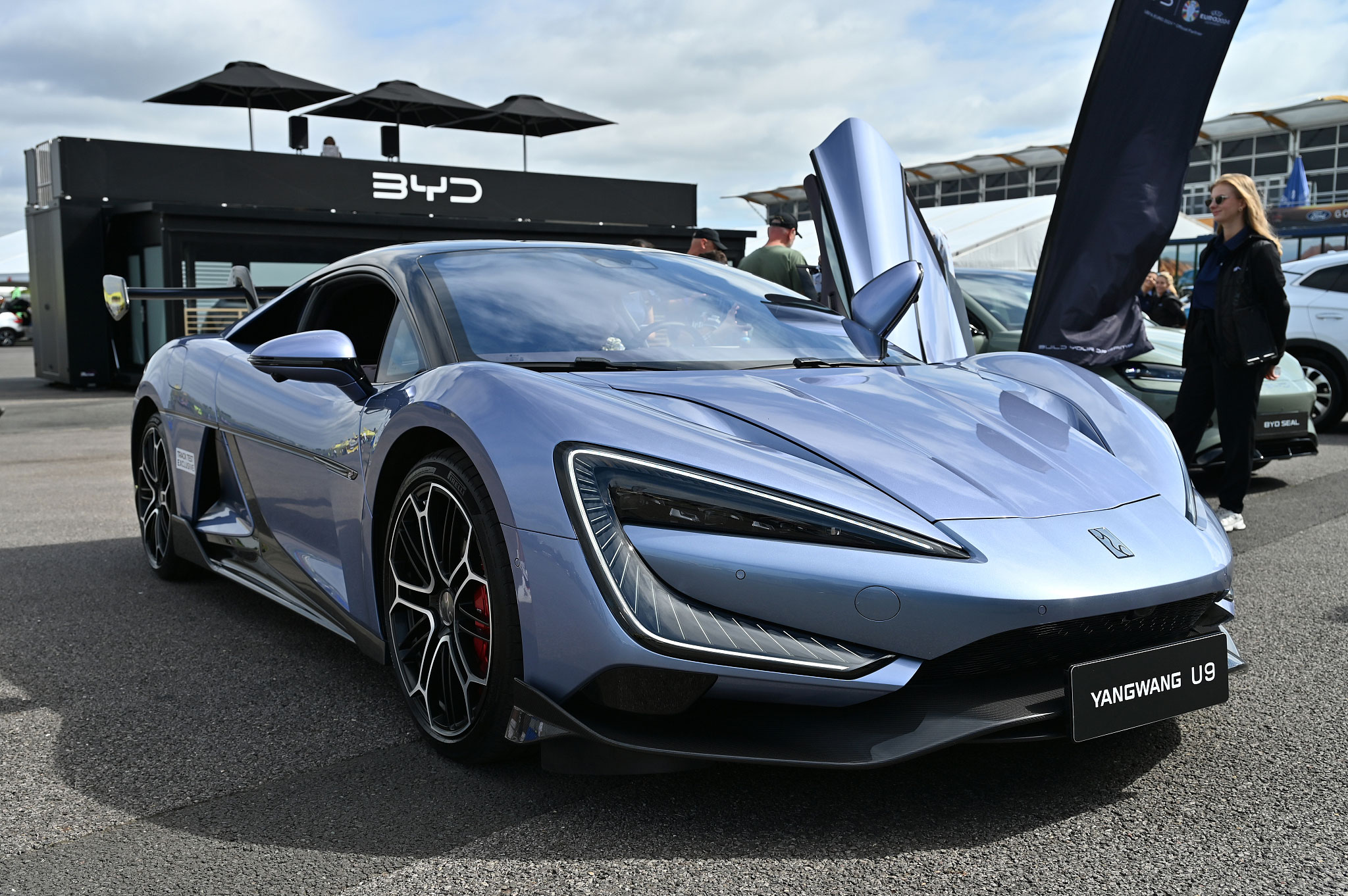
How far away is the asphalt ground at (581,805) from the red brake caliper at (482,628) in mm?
249

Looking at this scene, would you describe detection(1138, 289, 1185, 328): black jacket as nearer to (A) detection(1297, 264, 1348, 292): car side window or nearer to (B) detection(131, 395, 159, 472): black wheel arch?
(A) detection(1297, 264, 1348, 292): car side window

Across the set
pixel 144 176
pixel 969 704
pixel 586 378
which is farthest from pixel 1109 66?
pixel 144 176

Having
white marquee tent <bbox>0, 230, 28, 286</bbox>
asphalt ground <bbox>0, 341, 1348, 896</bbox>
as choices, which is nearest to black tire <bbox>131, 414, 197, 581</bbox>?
asphalt ground <bbox>0, 341, 1348, 896</bbox>

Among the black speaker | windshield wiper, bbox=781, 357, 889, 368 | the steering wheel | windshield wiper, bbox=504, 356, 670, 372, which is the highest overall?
the black speaker

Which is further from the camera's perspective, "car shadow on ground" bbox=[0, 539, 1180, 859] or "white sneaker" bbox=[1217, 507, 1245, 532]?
"white sneaker" bbox=[1217, 507, 1245, 532]

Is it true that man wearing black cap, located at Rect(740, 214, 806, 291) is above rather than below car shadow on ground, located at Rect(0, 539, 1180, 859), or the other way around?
above

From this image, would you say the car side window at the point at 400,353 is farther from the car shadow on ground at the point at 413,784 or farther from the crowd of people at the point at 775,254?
the crowd of people at the point at 775,254

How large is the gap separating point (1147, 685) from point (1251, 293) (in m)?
3.46

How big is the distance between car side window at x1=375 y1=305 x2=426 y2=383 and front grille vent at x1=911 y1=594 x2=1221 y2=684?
1486 millimetres

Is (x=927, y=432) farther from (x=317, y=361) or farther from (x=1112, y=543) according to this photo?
(x=317, y=361)

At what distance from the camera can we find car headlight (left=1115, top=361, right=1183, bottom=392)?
20.9 ft

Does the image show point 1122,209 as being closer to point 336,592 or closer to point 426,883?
point 336,592

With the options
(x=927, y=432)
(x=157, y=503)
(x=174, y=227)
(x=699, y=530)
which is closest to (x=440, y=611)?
(x=699, y=530)

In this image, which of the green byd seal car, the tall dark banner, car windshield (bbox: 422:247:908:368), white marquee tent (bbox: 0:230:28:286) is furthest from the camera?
white marquee tent (bbox: 0:230:28:286)
